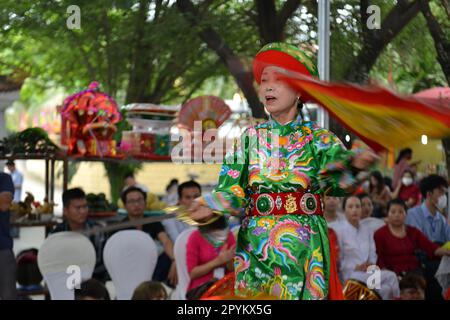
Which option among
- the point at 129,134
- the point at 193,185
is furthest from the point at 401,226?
the point at 129,134

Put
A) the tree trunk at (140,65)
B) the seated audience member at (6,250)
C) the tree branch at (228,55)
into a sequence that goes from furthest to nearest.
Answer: the tree trunk at (140,65) → the tree branch at (228,55) → the seated audience member at (6,250)

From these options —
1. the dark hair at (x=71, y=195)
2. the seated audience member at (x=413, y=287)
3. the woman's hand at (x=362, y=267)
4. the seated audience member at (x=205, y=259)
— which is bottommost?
the seated audience member at (x=413, y=287)

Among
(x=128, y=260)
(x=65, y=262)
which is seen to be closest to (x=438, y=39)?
(x=128, y=260)

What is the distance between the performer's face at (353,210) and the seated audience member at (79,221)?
165 cm

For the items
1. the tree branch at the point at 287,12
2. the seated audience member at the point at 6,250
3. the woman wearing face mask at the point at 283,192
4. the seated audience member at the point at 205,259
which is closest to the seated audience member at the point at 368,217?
the seated audience member at the point at 205,259

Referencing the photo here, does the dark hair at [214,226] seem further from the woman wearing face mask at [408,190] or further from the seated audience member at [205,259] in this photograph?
the woman wearing face mask at [408,190]

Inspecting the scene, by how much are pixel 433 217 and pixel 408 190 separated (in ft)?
6.65

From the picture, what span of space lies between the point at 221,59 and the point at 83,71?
184 cm

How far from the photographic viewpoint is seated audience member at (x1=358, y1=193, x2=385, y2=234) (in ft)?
22.2

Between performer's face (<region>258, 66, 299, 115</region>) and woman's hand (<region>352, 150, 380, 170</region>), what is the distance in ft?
1.13

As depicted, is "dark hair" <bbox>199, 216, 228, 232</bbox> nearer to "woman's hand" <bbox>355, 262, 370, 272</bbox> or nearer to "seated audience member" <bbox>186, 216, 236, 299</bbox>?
"seated audience member" <bbox>186, 216, 236, 299</bbox>

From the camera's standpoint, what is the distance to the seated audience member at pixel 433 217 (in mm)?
6945

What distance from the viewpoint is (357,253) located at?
6379 mm
